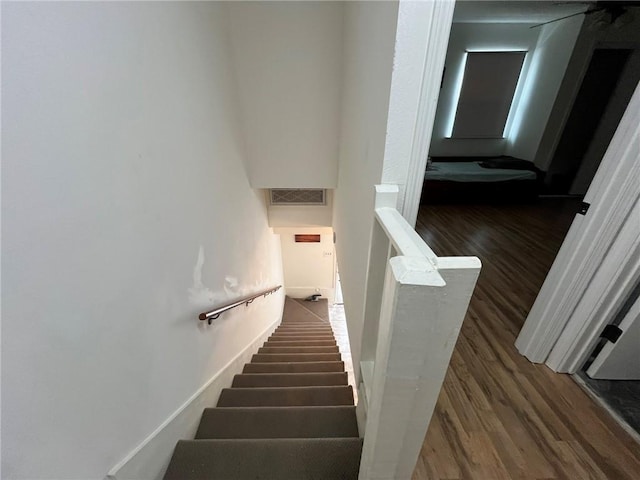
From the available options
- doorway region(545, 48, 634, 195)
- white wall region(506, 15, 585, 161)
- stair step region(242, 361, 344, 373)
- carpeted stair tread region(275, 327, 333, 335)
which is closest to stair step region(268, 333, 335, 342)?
carpeted stair tread region(275, 327, 333, 335)

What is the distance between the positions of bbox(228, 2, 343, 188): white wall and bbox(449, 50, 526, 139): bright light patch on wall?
3879 mm

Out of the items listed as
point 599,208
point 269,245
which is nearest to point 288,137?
point 269,245

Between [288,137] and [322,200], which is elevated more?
[288,137]

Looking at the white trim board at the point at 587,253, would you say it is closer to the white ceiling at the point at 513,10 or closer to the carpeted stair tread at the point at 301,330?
the carpeted stair tread at the point at 301,330

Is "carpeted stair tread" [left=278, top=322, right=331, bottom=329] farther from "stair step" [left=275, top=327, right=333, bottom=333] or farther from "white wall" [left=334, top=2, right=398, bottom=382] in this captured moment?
"white wall" [left=334, top=2, right=398, bottom=382]

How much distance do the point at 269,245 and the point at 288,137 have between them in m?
1.87

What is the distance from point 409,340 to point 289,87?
8.34 ft

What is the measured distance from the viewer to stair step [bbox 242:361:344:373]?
8.21 ft

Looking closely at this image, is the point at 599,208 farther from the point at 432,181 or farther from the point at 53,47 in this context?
the point at 432,181

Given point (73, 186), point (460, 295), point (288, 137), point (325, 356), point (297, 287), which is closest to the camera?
point (460, 295)

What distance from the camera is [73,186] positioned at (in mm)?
730

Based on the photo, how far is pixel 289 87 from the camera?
8.08 ft

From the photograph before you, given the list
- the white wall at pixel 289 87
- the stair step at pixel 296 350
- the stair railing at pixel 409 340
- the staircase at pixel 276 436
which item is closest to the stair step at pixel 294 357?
the stair step at pixel 296 350

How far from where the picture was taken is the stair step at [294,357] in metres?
2.87
